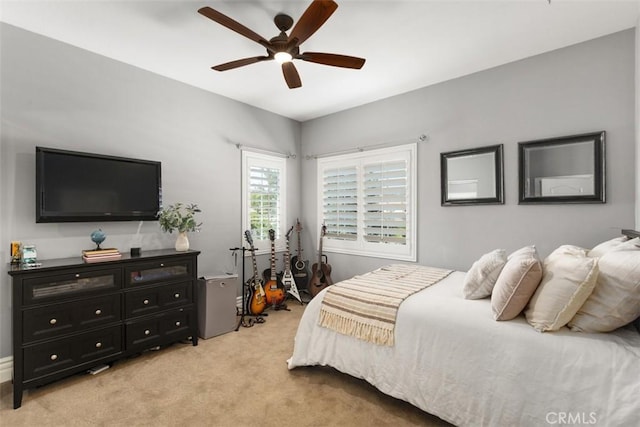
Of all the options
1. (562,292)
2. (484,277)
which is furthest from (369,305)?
(562,292)

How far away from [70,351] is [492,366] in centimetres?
290

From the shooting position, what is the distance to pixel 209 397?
2.13 m

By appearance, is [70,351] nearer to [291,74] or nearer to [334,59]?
[291,74]

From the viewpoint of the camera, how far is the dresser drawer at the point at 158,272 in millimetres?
2623

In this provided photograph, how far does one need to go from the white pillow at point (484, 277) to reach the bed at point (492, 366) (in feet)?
0.20

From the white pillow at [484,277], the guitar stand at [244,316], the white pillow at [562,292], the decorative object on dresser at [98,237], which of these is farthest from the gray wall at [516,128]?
the decorative object on dresser at [98,237]

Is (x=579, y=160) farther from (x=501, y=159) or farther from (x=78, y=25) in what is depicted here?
(x=78, y=25)

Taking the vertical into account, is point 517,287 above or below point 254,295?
above

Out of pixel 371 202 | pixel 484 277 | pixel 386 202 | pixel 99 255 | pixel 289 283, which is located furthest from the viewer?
pixel 289 283

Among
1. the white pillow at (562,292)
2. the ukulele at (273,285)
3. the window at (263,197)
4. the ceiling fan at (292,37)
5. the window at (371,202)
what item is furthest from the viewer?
the window at (263,197)

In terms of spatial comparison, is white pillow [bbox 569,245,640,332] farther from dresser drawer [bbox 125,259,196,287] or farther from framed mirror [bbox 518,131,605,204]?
dresser drawer [bbox 125,259,196,287]

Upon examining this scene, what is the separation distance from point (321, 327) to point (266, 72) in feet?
8.50

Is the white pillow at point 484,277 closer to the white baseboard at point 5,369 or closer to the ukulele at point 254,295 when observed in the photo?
the ukulele at point 254,295

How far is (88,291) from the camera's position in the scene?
7.79ft
